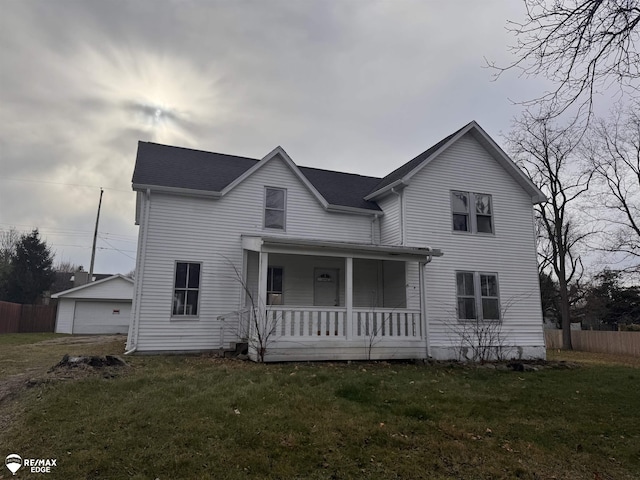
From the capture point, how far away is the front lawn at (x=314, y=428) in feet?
14.7

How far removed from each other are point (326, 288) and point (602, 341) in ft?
59.5

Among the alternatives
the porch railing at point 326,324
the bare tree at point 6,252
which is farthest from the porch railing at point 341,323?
the bare tree at point 6,252

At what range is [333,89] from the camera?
13.2 metres

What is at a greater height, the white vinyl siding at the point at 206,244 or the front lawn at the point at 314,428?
the white vinyl siding at the point at 206,244

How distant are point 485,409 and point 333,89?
10.2 meters

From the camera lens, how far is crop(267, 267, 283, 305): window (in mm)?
13211

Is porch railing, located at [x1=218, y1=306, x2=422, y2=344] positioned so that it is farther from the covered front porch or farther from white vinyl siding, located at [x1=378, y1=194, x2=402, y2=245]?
white vinyl siding, located at [x1=378, y1=194, x2=402, y2=245]

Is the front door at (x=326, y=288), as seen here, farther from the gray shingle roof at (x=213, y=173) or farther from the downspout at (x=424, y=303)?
the downspout at (x=424, y=303)

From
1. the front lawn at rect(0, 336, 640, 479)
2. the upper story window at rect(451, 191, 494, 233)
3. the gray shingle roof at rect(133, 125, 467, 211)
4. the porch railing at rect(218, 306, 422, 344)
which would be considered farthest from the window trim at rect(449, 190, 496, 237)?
the front lawn at rect(0, 336, 640, 479)

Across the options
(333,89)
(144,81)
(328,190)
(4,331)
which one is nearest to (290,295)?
(328,190)

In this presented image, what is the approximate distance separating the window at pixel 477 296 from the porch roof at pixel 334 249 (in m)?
2.09

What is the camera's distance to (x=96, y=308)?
85.6 ft

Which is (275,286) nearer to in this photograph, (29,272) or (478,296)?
(478,296)

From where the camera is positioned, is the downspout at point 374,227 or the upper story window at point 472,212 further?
the downspout at point 374,227
